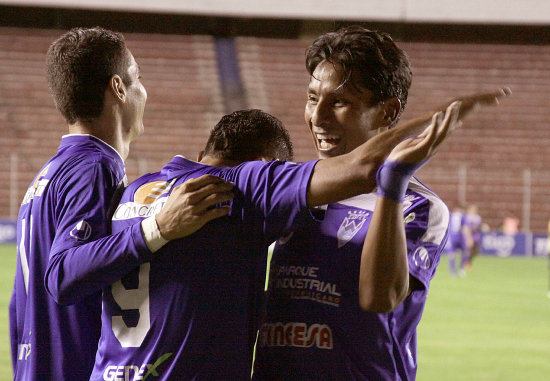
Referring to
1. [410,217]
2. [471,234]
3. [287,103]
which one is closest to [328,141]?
[410,217]

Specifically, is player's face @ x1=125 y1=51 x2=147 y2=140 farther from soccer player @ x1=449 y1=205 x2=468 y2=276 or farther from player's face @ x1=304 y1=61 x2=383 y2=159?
soccer player @ x1=449 y1=205 x2=468 y2=276

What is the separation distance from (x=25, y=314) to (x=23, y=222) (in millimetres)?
337

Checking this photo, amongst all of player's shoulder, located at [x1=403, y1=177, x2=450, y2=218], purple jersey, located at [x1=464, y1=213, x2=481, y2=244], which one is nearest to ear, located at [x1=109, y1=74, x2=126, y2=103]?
player's shoulder, located at [x1=403, y1=177, x2=450, y2=218]

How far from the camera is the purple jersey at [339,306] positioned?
89.4 inches

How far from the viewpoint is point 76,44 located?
2.71 m

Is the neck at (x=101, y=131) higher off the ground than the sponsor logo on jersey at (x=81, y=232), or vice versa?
the neck at (x=101, y=131)

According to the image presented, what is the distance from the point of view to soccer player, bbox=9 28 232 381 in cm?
238

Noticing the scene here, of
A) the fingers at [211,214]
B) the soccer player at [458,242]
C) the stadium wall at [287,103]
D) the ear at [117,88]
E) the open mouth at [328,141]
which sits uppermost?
the stadium wall at [287,103]

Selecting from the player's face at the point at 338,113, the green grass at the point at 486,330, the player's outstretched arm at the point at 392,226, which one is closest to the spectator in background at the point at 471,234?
the green grass at the point at 486,330

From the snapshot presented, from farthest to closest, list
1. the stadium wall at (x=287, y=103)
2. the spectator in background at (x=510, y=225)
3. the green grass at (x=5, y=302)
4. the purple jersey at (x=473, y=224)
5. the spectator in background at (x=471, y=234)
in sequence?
the stadium wall at (x=287, y=103) < the spectator in background at (x=510, y=225) < the purple jersey at (x=473, y=224) < the spectator in background at (x=471, y=234) < the green grass at (x=5, y=302)

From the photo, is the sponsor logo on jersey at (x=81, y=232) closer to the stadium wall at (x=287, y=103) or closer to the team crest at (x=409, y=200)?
the team crest at (x=409, y=200)

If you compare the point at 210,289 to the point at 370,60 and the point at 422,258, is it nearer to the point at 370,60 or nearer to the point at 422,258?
the point at 422,258

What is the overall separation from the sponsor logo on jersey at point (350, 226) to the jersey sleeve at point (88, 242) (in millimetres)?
575

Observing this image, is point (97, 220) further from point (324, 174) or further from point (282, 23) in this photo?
point (282, 23)
